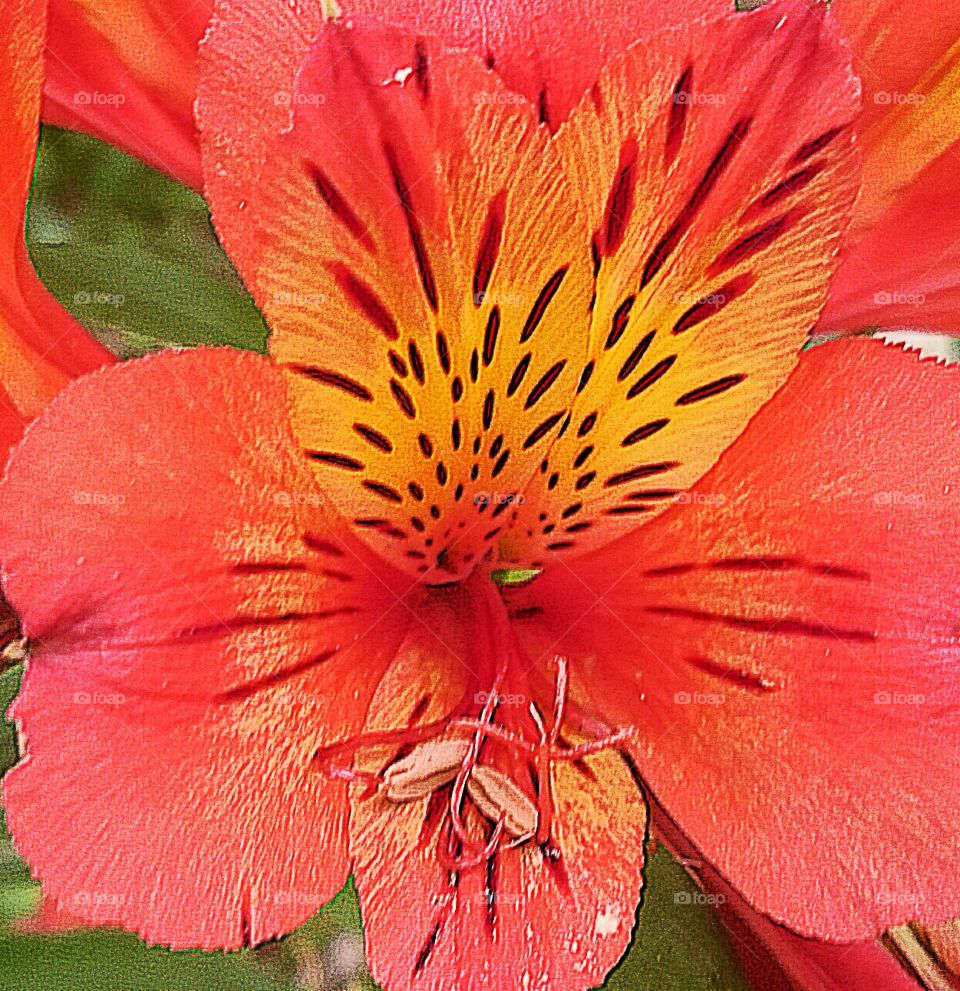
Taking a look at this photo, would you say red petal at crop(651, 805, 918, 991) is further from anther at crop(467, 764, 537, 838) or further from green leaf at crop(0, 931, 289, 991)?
green leaf at crop(0, 931, 289, 991)

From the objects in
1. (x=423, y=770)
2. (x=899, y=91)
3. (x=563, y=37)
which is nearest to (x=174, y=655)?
(x=423, y=770)

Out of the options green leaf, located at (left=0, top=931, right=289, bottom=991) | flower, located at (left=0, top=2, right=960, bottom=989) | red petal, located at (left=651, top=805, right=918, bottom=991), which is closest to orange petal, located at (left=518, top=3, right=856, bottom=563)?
flower, located at (left=0, top=2, right=960, bottom=989)

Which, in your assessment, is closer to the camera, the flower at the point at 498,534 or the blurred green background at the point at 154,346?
the flower at the point at 498,534

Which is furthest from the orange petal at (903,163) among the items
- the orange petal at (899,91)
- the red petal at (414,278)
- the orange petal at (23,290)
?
the orange petal at (23,290)

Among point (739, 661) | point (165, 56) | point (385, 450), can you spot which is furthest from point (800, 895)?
point (165, 56)

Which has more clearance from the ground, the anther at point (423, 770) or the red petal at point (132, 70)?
the red petal at point (132, 70)

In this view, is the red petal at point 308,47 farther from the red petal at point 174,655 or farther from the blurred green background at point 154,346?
the blurred green background at point 154,346
